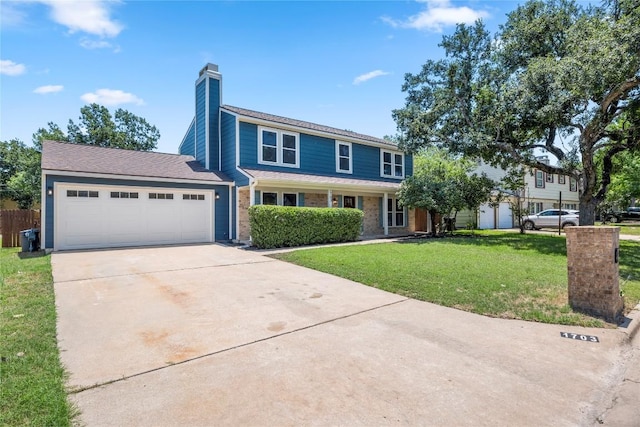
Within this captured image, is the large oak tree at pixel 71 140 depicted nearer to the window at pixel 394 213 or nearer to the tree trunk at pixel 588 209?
the window at pixel 394 213

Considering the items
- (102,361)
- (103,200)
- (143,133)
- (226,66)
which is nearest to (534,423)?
(102,361)

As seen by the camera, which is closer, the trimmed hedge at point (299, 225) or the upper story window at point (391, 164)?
the trimmed hedge at point (299, 225)

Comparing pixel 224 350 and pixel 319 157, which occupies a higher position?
pixel 319 157

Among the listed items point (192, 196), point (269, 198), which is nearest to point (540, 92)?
point (269, 198)

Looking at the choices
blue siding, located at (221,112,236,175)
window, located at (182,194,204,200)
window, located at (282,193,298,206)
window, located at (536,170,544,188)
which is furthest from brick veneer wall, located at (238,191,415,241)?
window, located at (536,170,544,188)

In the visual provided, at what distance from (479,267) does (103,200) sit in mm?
12155

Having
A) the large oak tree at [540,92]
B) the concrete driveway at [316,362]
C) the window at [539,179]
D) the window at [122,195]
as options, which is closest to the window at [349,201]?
the large oak tree at [540,92]

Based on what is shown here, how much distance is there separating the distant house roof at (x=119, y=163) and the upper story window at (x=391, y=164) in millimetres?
9126

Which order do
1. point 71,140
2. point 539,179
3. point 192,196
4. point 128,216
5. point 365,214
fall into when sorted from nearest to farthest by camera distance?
point 128,216, point 192,196, point 365,214, point 539,179, point 71,140

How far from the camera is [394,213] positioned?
18812 millimetres

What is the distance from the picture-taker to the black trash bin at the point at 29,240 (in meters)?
10.7

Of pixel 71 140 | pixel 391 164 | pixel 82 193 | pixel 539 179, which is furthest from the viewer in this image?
pixel 71 140

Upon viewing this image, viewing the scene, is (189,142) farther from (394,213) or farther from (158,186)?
(394,213)

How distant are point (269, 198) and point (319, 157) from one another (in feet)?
11.8
